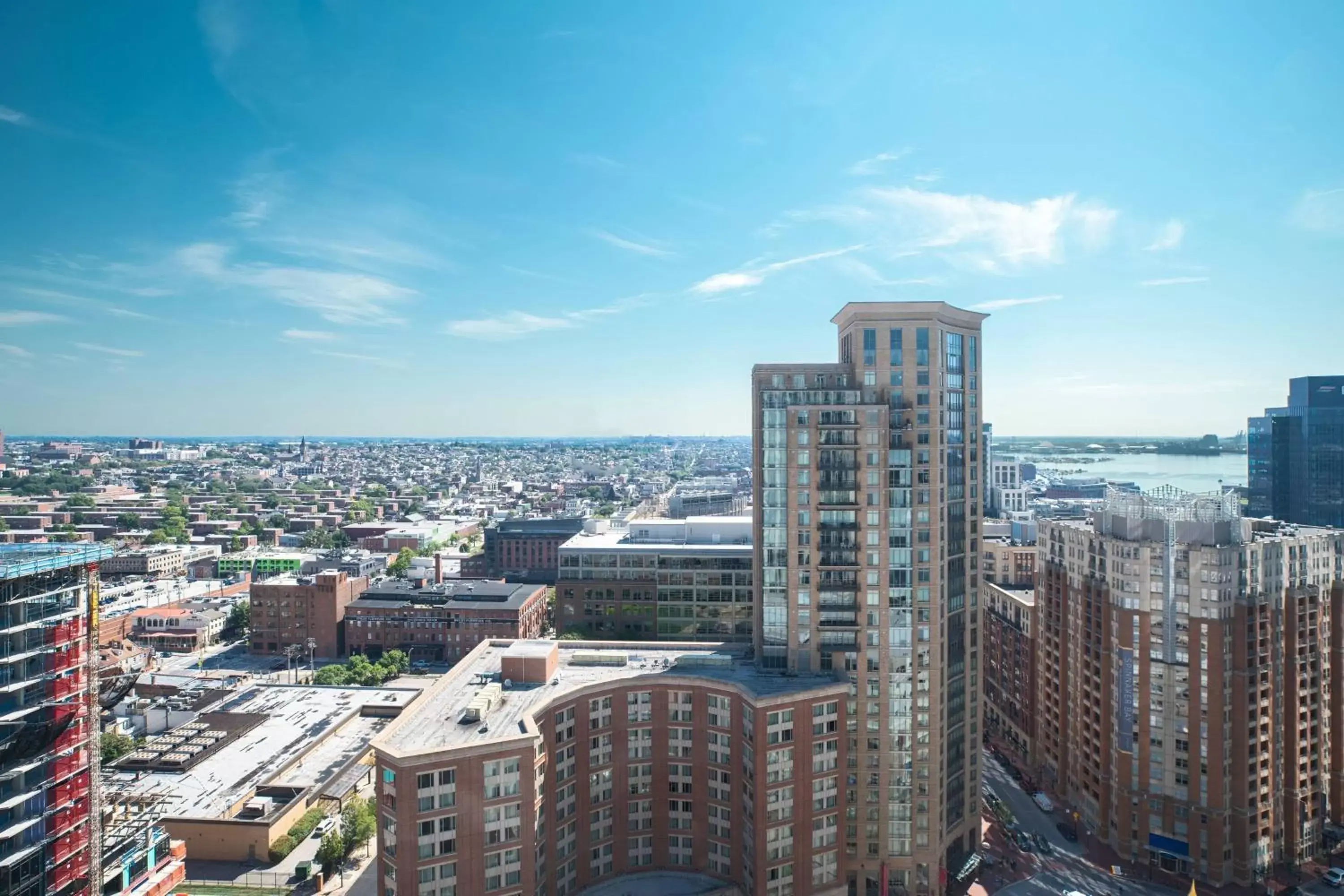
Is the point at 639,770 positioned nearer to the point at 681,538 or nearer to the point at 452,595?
the point at 681,538

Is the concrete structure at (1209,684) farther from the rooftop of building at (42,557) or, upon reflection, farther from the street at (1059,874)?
the rooftop of building at (42,557)

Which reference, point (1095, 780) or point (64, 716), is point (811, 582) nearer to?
point (1095, 780)

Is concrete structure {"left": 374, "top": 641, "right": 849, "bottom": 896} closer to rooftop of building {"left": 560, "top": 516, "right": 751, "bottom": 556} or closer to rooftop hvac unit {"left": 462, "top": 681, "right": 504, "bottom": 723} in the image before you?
rooftop hvac unit {"left": 462, "top": 681, "right": 504, "bottom": 723}

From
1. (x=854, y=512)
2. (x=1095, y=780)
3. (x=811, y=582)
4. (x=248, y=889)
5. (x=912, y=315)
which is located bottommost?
(x=248, y=889)

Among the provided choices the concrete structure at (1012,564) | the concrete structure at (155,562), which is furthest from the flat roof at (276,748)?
the concrete structure at (155,562)

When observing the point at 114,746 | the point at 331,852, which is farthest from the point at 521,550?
the point at 331,852

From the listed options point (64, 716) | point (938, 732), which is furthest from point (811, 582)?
point (64, 716)
